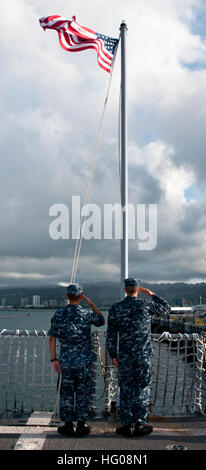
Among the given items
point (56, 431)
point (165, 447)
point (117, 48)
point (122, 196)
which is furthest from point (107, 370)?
point (117, 48)

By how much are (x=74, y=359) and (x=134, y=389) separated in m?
0.78

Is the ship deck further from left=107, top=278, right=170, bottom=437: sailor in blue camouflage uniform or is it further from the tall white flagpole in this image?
the tall white flagpole

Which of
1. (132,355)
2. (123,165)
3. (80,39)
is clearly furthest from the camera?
(80,39)

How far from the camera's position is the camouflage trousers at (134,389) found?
15.2ft

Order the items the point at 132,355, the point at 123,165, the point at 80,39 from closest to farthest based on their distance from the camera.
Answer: the point at 132,355, the point at 123,165, the point at 80,39

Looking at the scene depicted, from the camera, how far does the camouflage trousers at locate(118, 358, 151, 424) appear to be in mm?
4645

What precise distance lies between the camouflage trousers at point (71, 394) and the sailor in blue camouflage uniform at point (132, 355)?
1.36ft

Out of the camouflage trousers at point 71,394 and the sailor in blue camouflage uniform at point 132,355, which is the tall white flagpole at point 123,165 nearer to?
the sailor in blue camouflage uniform at point 132,355

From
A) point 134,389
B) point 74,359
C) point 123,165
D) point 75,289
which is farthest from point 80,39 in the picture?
point 134,389

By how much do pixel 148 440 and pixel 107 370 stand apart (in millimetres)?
1509

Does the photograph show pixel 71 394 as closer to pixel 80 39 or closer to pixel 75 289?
pixel 75 289

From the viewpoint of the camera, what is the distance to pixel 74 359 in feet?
15.3

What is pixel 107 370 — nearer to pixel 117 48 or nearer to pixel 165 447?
pixel 165 447
